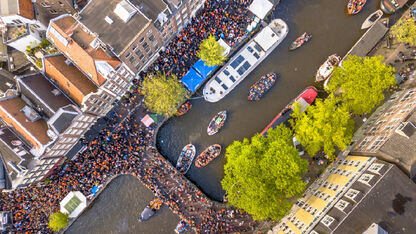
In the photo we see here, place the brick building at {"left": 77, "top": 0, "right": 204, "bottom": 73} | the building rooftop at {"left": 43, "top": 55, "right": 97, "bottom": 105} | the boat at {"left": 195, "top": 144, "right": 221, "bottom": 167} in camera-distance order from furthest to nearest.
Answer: the boat at {"left": 195, "top": 144, "right": 221, "bottom": 167} → the building rooftop at {"left": 43, "top": 55, "right": 97, "bottom": 105} → the brick building at {"left": 77, "top": 0, "right": 204, "bottom": 73}

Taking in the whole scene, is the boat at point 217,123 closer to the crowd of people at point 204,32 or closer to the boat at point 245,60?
the boat at point 245,60

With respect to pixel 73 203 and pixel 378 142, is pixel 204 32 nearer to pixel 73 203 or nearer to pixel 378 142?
pixel 378 142

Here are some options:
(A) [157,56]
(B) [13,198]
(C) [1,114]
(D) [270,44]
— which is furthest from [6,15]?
(D) [270,44]

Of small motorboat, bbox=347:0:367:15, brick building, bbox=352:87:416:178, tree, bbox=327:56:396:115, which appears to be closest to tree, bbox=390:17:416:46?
tree, bbox=327:56:396:115

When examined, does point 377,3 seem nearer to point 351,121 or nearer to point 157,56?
point 351,121

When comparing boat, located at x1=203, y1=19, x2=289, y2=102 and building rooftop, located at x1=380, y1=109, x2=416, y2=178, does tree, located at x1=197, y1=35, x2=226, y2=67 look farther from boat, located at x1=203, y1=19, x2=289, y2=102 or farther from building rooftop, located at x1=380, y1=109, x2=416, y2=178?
building rooftop, located at x1=380, y1=109, x2=416, y2=178

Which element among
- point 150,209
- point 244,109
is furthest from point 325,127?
point 150,209
